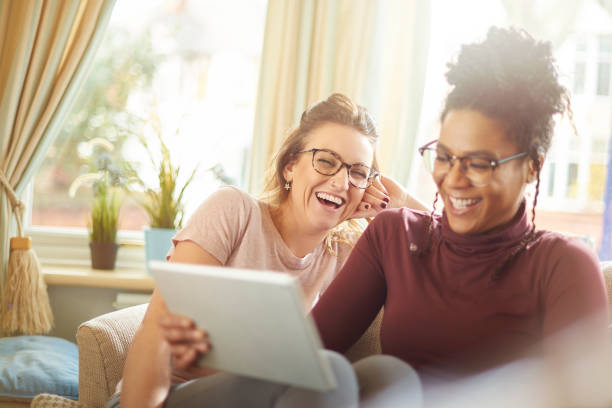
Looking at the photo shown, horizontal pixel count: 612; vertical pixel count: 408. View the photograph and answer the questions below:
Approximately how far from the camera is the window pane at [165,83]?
3.09 m

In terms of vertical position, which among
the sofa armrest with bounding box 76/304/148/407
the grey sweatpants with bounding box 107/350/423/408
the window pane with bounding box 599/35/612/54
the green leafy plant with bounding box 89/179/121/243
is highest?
the window pane with bounding box 599/35/612/54

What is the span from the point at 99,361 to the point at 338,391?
2.53 ft

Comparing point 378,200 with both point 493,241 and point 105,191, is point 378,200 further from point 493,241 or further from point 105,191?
point 105,191

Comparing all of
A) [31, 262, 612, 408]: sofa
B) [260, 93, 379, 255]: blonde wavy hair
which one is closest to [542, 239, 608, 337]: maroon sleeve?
[260, 93, 379, 255]: blonde wavy hair

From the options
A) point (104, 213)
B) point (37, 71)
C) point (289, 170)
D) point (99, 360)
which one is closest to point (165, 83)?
point (37, 71)

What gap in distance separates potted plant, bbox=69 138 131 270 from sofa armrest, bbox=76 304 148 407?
4.07ft

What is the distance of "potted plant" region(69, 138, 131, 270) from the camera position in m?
2.76

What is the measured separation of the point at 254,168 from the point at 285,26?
0.60m

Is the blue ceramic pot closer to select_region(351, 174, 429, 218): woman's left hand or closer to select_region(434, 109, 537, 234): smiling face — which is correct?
select_region(351, 174, 429, 218): woman's left hand

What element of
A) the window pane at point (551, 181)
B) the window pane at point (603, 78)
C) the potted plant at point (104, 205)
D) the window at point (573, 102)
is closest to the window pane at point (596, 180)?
the window at point (573, 102)

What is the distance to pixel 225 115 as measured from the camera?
3100mm

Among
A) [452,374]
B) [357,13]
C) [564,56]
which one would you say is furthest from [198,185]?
[452,374]

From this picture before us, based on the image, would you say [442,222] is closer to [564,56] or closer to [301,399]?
[301,399]

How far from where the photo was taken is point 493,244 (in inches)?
51.3
